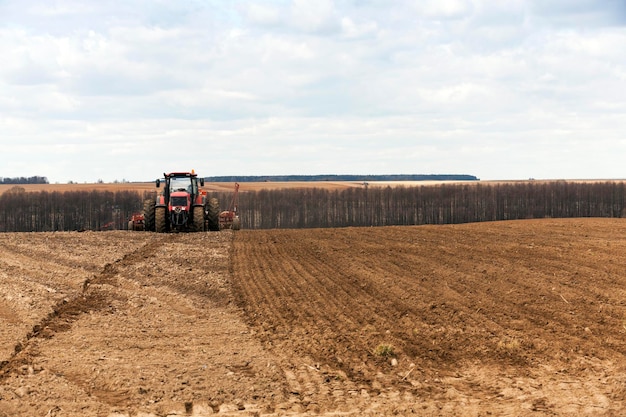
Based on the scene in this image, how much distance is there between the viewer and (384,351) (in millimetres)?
9297

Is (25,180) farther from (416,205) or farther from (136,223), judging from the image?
(136,223)

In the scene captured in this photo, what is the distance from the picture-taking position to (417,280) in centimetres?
1550

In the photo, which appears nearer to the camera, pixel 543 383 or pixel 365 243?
pixel 543 383

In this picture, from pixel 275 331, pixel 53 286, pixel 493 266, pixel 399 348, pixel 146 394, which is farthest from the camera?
pixel 493 266

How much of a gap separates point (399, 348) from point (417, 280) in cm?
597

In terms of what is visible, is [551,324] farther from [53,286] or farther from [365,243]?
[365,243]

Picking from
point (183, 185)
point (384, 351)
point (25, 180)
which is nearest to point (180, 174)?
point (183, 185)

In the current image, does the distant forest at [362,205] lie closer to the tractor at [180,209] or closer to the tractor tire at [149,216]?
the tractor tire at [149,216]

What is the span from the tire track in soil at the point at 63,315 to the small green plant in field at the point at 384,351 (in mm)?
4484

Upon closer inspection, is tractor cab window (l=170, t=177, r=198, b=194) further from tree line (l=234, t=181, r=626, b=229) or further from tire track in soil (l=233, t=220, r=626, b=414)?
tree line (l=234, t=181, r=626, b=229)

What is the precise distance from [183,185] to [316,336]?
73.0 feet

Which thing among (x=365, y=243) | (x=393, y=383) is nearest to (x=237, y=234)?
Answer: (x=365, y=243)

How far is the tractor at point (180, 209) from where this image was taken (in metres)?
30.6

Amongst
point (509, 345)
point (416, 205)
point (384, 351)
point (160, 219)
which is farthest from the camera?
point (416, 205)
